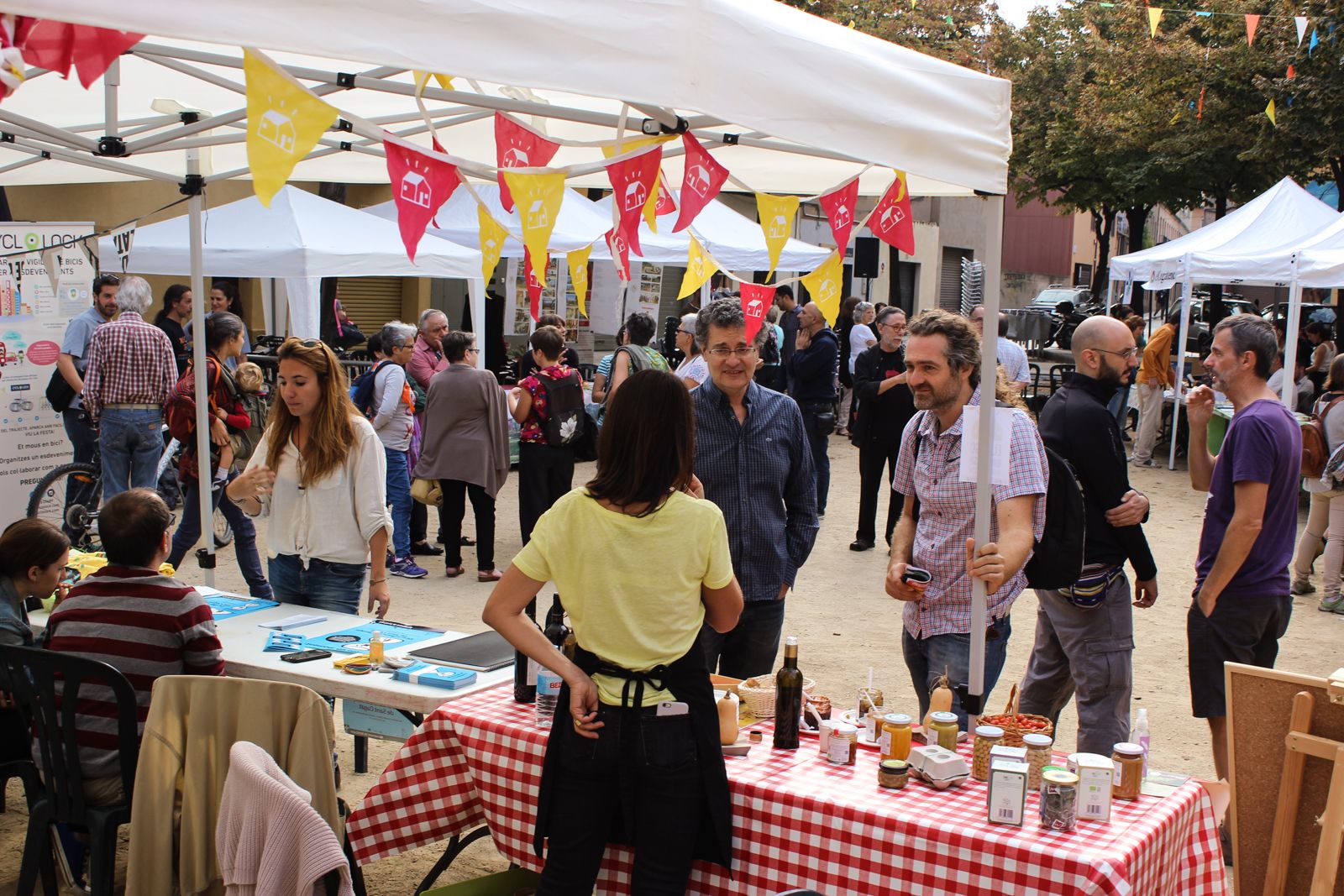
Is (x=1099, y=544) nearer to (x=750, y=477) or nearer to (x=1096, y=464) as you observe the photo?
(x=1096, y=464)

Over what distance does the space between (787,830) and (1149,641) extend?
5057 mm

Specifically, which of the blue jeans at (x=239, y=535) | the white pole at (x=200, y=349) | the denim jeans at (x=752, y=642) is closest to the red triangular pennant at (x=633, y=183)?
the denim jeans at (x=752, y=642)

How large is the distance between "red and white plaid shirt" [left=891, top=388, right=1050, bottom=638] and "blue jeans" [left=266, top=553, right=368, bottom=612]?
7.50 feet

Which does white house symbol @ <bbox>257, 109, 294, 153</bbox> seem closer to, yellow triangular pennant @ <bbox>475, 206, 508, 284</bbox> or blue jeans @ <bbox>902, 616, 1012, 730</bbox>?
yellow triangular pennant @ <bbox>475, 206, 508, 284</bbox>

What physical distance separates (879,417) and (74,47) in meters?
7.06

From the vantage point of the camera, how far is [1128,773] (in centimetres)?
294

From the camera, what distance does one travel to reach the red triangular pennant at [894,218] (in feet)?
14.0

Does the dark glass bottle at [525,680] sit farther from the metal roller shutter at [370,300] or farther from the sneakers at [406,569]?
the metal roller shutter at [370,300]

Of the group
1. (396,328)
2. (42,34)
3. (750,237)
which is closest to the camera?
(42,34)

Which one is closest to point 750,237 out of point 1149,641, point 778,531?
point 1149,641

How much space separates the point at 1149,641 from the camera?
286 inches

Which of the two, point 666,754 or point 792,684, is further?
point 792,684

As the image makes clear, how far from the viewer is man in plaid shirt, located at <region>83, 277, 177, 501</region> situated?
788 centimetres

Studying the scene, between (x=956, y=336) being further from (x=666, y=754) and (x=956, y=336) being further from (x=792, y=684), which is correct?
(x=666, y=754)
